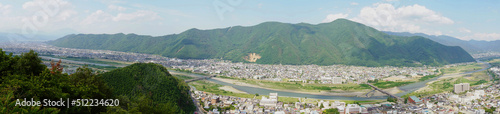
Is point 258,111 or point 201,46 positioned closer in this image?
point 258,111

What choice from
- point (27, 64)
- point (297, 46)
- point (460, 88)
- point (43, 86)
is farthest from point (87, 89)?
point (297, 46)

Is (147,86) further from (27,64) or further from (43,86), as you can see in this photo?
(43,86)

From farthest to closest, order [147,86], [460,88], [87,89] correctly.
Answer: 1. [460,88]
2. [147,86]
3. [87,89]

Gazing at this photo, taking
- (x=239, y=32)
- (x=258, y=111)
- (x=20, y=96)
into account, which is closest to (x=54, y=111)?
(x=20, y=96)

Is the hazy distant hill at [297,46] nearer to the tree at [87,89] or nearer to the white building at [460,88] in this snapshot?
the white building at [460,88]

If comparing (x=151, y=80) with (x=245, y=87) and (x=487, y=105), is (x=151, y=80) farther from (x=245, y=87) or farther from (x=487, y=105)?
(x=487, y=105)

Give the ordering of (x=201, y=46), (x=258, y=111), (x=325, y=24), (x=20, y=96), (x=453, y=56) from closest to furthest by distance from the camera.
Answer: (x=20, y=96)
(x=258, y=111)
(x=453, y=56)
(x=201, y=46)
(x=325, y=24)

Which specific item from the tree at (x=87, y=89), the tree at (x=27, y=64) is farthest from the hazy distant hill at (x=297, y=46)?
the tree at (x=27, y=64)

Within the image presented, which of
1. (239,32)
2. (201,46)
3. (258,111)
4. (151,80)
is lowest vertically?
(258,111)

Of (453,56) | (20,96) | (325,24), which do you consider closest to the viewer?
(20,96)
